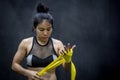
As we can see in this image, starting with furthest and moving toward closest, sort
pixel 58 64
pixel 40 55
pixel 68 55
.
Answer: pixel 40 55 < pixel 58 64 < pixel 68 55

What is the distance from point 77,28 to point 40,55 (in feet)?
4.17

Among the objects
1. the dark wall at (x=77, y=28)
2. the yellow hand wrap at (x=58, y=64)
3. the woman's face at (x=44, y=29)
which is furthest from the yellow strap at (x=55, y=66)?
the dark wall at (x=77, y=28)

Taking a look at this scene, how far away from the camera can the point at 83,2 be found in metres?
3.83

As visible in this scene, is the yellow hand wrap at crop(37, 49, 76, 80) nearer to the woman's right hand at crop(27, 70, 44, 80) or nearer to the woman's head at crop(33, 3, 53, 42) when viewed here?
the woman's right hand at crop(27, 70, 44, 80)

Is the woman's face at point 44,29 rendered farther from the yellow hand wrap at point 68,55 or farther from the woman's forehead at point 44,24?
the yellow hand wrap at point 68,55

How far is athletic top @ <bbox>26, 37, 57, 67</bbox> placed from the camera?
8.69 ft

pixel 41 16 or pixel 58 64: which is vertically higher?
pixel 41 16

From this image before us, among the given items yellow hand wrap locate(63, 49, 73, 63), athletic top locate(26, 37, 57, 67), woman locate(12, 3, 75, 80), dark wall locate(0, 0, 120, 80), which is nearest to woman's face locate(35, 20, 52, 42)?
woman locate(12, 3, 75, 80)

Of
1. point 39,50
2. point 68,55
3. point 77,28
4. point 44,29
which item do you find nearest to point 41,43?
point 39,50

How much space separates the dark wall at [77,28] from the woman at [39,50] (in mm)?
1140

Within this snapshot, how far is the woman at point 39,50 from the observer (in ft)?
8.51

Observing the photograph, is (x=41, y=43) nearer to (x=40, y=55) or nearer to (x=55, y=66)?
(x=40, y=55)

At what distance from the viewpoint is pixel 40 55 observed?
105 inches

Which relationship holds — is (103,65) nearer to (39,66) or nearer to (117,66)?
(117,66)
